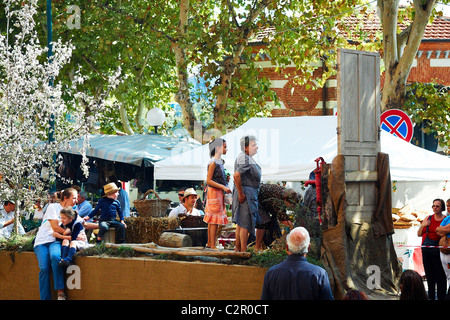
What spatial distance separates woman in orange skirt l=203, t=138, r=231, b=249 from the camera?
Answer: 1081cm

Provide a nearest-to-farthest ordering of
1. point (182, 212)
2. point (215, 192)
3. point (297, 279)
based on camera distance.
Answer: point (297, 279), point (215, 192), point (182, 212)

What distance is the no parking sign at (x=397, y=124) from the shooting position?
46.8 ft

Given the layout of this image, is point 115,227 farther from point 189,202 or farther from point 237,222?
point 237,222

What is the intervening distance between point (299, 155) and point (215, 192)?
2225mm

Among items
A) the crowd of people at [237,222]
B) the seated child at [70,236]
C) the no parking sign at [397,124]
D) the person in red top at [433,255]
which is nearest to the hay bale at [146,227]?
the crowd of people at [237,222]

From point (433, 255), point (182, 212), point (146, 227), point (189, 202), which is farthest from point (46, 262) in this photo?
point (433, 255)

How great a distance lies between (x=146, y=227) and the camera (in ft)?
42.6

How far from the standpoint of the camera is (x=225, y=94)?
21453mm

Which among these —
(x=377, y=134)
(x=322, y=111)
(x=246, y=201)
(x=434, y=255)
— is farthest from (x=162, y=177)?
(x=322, y=111)

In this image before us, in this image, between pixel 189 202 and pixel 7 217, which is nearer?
pixel 189 202

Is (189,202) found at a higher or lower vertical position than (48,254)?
higher

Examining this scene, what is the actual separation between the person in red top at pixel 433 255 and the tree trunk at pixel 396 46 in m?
6.12

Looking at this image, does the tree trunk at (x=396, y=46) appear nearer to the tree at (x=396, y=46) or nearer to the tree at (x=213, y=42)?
the tree at (x=396, y=46)
